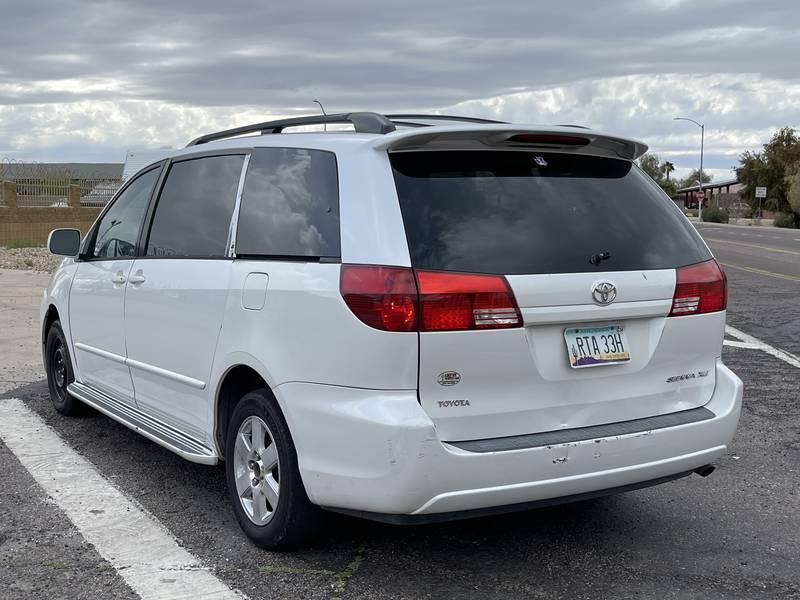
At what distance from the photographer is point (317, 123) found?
15.4 feet

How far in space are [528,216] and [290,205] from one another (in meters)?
1.05

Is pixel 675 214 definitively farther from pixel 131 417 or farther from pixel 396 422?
pixel 131 417


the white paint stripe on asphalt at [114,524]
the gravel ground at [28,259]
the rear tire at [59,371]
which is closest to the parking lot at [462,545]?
the white paint stripe on asphalt at [114,524]

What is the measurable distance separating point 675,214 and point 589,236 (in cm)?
64

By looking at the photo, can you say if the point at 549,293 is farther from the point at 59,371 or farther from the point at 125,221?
the point at 59,371

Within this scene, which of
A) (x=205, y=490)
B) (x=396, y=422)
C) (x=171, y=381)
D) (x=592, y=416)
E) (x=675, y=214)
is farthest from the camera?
(x=205, y=490)

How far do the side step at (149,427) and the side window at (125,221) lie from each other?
87cm

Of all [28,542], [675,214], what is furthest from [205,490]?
[675,214]

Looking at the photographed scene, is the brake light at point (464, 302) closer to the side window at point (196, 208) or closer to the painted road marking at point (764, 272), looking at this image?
the side window at point (196, 208)

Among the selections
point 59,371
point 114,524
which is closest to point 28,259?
point 59,371

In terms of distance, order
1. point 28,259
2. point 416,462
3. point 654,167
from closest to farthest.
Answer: point 416,462, point 28,259, point 654,167

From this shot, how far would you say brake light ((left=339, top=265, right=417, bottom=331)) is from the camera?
12.1ft

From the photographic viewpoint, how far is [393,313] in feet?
12.1

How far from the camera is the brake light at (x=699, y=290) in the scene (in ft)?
13.9
